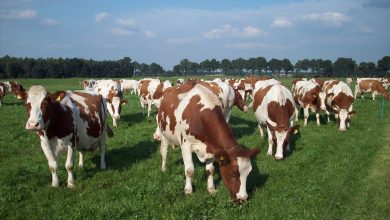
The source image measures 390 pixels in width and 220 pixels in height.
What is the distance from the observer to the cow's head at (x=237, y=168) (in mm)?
7168

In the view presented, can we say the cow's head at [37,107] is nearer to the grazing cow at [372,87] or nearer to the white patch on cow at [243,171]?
the white patch on cow at [243,171]

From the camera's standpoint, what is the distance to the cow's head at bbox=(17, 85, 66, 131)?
7691mm

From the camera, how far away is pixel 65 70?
398 ft

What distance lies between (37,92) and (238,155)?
182 inches

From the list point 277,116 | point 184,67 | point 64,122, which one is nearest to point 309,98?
point 277,116

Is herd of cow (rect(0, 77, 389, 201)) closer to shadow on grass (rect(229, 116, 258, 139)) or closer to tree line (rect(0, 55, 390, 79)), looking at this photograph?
shadow on grass (rect(229, 116, 258, 139))

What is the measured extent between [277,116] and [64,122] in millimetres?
6786

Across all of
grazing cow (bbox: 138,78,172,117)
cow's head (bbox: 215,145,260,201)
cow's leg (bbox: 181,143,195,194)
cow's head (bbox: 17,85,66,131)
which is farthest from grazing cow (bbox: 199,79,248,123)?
cow's head (bbox: 17,85,66,131)

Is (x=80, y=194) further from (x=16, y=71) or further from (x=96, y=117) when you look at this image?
(x=16, y=71)

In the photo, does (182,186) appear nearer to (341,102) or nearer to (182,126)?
(182,126)

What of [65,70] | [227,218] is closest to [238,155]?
[227,218]

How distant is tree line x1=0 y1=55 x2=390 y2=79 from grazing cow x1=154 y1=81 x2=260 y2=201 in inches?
4325

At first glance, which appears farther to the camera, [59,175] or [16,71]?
[16,71]

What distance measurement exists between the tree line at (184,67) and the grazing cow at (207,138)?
360 feet
